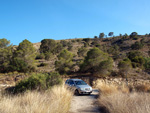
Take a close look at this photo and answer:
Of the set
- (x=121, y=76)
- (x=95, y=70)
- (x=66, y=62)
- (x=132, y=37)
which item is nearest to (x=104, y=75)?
(x=95, y=70)

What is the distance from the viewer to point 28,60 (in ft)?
107

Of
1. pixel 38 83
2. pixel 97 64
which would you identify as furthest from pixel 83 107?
pixel 97 64

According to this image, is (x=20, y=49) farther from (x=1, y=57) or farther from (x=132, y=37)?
(x=132, y=37)

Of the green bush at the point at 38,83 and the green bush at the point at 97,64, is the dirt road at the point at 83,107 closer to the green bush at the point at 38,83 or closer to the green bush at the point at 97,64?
the green bush at the point at 38,83

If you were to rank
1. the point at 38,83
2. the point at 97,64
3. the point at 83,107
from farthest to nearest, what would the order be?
the point at 97,64, the point at 38,83, the point at 83,107

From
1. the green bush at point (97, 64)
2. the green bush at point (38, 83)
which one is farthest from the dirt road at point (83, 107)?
the green bush at point (97, 64)

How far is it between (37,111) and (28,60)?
30298mm

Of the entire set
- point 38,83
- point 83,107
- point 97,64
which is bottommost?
point 83,107

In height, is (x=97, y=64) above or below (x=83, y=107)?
above

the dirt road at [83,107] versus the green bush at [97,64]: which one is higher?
the green bush at [97,64]

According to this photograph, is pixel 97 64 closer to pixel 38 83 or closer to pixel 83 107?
pixel 38 83

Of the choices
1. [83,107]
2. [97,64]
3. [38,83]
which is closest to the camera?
[83,107]

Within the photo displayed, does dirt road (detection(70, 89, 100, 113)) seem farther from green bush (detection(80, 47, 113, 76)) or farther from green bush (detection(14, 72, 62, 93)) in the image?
green bush (detection(80, 47, 113, 76))

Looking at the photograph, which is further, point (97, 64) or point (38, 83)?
point (97, 64)
